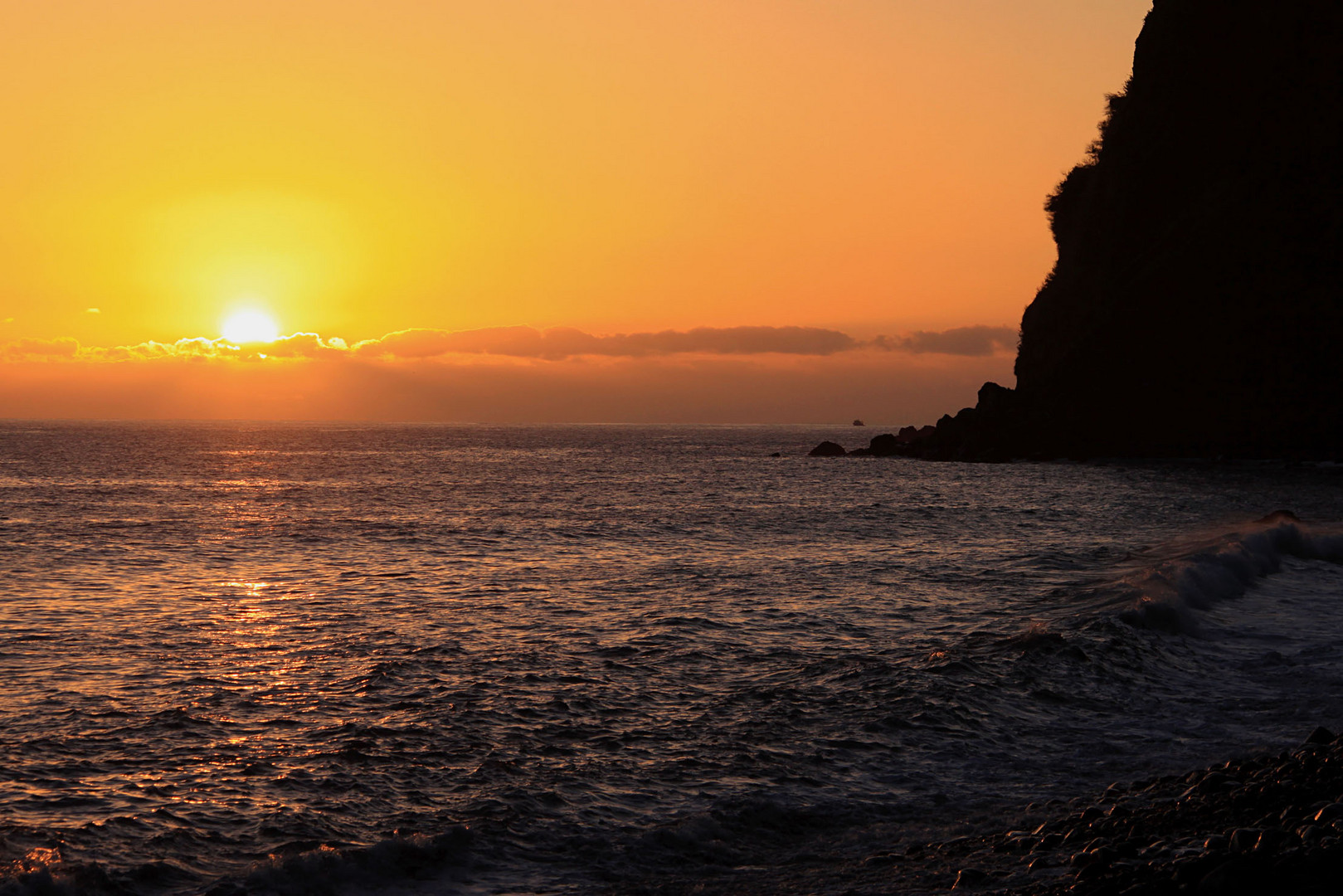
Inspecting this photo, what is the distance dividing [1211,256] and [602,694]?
8623 cm

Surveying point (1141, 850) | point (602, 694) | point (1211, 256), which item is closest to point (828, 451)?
point (1211, 256)

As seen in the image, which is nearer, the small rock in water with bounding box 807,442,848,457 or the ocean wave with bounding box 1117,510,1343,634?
the ocean wave with bounding box 1117,510,1343,634

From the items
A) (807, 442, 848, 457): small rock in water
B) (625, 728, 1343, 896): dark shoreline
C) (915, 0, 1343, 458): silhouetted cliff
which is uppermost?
(915, 0, 1343, 458): silhouetted cliff

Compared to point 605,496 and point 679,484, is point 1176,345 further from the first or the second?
point 605,496

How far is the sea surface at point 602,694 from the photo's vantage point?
1095 centimetres

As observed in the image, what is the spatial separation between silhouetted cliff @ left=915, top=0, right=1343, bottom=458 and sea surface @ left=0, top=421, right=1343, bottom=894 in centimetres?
5082

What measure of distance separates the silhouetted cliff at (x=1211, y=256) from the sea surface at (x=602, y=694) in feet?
167

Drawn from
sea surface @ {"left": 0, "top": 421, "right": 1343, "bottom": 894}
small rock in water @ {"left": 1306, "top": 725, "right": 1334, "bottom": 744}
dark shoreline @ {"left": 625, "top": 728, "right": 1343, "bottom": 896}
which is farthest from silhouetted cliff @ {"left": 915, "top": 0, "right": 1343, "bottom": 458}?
dark shoreline @ {"left": 625, "top": 728, "right": 1343, "bottom": 896}

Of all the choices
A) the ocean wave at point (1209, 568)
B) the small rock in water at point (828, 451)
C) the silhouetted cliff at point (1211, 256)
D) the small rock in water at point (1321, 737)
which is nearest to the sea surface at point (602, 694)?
the ocean wave at point (1209, 568)

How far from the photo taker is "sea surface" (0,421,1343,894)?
1095 cm

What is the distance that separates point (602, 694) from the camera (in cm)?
1692

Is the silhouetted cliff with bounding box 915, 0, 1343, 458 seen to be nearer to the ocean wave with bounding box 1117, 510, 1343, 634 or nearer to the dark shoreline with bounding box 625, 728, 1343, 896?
the ocean wave with bounding box 1117, 510, 1343, 634

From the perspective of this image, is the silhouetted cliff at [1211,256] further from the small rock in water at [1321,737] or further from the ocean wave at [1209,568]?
the small rock in water at [1321,737]

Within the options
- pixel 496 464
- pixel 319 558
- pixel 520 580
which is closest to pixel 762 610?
pixel 520 580
